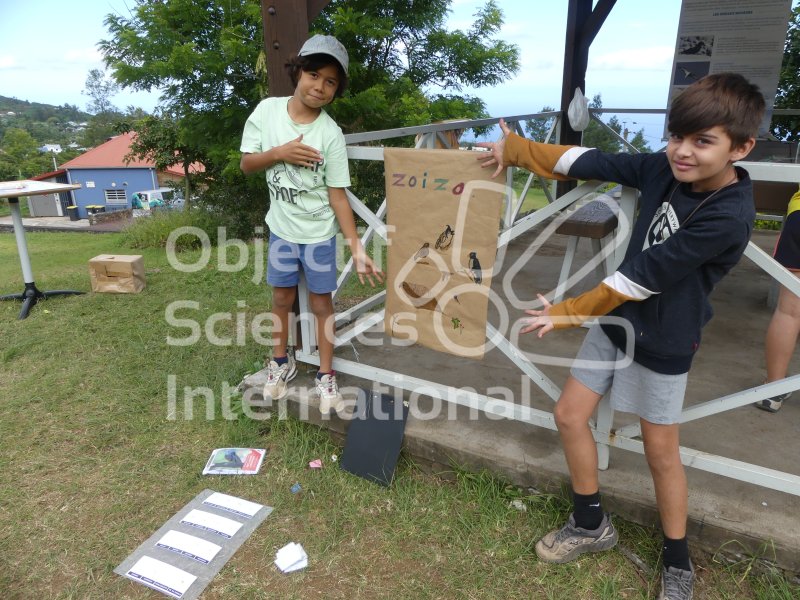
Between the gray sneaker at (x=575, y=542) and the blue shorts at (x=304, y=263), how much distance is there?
1.43 m

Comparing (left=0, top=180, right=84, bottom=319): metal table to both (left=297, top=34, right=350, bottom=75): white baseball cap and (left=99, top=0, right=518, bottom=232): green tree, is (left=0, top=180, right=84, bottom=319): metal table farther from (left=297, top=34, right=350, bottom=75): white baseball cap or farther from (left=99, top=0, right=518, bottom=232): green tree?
(left=99, top=0, right=518, bottom=232): green tree

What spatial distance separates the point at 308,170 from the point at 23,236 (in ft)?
12.3

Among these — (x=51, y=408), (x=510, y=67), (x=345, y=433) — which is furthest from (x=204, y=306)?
(x=510, y=67)

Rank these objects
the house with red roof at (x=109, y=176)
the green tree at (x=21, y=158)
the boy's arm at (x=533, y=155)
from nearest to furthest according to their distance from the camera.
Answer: the boy's arm at (x=533, y=155) < the house with red roof at (x=109, y=176) < the green tree at (x=21, y=158)

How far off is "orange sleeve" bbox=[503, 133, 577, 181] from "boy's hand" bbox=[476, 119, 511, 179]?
16mm

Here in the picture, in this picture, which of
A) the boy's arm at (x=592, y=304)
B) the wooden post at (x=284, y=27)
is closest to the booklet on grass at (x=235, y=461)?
the boy's arm at (x=592, y=304)

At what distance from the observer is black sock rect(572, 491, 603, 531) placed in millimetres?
1851

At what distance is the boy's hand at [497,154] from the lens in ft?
6.23

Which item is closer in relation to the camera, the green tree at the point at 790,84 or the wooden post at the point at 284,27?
the wooden post at the point at 284,27

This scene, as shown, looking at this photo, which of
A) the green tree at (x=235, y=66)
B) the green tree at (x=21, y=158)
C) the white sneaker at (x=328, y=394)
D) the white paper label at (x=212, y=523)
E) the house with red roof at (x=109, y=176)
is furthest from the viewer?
the green tree at (x=21, y=158)

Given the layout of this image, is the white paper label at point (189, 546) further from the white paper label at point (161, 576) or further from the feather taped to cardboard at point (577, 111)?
the feather taped to cardboard at point (577, 111)

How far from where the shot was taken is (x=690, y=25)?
5.03 meters

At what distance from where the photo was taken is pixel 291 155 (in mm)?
2170

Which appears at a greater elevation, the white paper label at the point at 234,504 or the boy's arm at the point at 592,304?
the boy's arm at the point at 592,304
